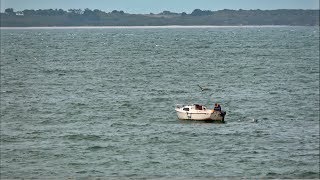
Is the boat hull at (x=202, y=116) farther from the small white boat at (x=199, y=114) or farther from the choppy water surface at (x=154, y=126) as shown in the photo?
the choppy water surface at (x=154, y=126)

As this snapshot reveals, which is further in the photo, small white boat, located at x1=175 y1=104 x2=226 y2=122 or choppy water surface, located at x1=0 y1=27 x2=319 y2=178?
small white boat, located at x1=175 y1=104 x2=226 y2=122

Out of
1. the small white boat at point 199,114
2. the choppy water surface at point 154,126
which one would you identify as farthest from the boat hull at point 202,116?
the choppy water surface at point 154,126

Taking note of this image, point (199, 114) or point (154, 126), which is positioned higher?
point (199, 114)

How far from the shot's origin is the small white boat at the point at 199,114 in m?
53.7

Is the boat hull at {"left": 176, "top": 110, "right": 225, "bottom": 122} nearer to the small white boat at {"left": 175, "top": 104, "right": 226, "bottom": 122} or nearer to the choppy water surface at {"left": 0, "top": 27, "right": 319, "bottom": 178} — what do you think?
the small white boat at {"left": 175, "top": 104, "right": 226, "bottom": 122}

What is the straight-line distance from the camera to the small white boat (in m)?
53.7

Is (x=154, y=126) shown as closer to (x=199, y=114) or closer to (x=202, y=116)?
(x=199, y=114)

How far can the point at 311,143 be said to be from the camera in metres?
42.6

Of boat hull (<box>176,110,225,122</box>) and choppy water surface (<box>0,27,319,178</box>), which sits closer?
choppy water surface (<box>0,27,319,178</box>)

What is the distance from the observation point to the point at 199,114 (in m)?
54.4

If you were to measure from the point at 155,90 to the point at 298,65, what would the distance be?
1875 inches

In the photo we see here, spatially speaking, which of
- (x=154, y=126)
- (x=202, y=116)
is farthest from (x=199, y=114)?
(x=154, y=126)

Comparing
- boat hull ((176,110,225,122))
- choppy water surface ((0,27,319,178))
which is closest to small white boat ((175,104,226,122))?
boat hull ((176,110,225,122))

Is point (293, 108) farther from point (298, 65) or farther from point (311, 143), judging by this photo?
point (298, 65)
